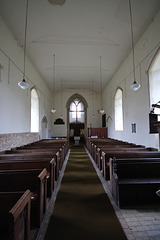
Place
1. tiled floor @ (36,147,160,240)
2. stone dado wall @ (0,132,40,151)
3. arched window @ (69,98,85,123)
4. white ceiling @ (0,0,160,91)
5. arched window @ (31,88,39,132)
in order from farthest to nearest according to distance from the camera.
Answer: arched window @ (69,98,85,123)
arched window @ (31,88,39,132)
stone dado wall @ (0,132,40,151)
white ceiling @ (0,0,160,91)
tiled floor @ (36,147,160,240)

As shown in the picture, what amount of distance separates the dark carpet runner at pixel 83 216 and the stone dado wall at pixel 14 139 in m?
2.21

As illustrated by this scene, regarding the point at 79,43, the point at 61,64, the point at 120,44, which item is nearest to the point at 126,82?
the point at 120,44

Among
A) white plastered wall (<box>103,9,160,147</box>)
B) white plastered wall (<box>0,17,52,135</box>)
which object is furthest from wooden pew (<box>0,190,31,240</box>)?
white plastered wall (<box>103,9,160,147</box>)

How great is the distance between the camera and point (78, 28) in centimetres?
475

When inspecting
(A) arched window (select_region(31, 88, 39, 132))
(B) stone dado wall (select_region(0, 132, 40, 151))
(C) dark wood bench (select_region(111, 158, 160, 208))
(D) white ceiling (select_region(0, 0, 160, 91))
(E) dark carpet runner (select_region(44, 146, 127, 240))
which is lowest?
(E) dark carpet runner (select_region(44, 146, 127, 240))

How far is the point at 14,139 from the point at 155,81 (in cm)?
483

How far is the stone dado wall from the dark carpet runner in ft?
7.24

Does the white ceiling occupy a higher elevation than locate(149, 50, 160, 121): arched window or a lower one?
higher

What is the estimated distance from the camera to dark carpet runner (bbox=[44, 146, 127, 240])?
165cm

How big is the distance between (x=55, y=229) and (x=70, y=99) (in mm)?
10873

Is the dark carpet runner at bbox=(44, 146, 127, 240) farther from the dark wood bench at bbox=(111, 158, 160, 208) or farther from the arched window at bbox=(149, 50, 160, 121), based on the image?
the arched window at bbox=(149, 50, 160, 121)

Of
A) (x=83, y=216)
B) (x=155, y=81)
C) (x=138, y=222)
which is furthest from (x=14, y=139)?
(x=155, y=81)

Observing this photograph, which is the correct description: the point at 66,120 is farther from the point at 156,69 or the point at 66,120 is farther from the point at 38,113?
the point at 156,69

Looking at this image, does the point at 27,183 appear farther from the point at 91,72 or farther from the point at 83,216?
the point at 91,72
